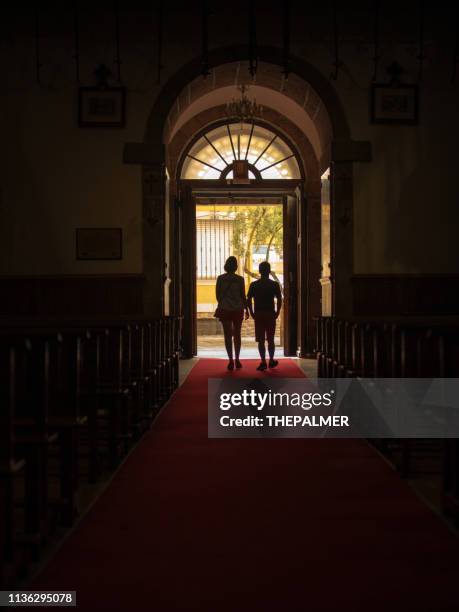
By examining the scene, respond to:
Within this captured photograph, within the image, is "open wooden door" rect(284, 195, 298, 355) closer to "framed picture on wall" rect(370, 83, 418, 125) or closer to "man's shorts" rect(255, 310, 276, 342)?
"man's shorts" rect(255, 310, 276, 342)

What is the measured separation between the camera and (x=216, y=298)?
8.65 m

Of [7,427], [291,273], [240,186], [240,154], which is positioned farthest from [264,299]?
[7,427]

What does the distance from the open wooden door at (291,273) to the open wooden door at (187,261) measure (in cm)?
148

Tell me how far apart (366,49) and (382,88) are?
51cm

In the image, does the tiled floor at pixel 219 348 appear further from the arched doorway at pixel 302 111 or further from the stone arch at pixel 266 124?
→ the stone arch at pixel 266 124

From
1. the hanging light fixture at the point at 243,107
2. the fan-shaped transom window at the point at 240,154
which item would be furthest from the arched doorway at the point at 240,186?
the hanging light fixture at the point at 243,107

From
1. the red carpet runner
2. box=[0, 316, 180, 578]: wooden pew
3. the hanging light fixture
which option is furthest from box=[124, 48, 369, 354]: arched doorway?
the red carpet runner

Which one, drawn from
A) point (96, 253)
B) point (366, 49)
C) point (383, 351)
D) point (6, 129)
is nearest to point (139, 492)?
point (383, 351)

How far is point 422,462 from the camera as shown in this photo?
13.0 feet

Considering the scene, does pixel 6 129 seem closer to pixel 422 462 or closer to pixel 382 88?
pixel 382 88

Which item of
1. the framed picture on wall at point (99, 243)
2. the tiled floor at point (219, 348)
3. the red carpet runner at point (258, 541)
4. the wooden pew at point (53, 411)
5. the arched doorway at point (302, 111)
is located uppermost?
the arched doorway at point (302, 111)

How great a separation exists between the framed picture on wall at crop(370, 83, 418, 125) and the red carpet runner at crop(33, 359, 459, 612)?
5362mm

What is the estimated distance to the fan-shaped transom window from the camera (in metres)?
11.1

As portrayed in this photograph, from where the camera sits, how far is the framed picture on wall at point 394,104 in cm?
830
